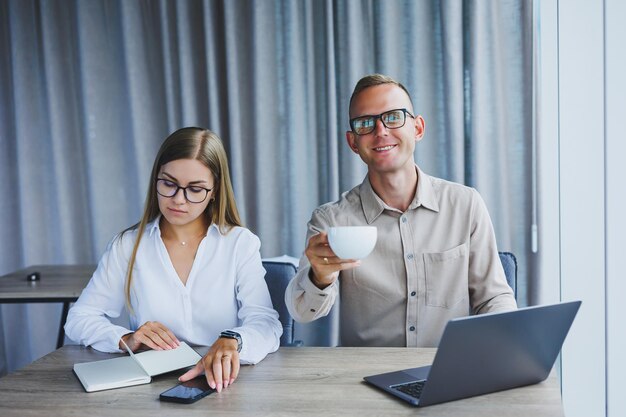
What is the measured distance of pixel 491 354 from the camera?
113 centimetres

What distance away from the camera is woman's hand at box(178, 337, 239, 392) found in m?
1.28

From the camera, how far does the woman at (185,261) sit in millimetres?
1793

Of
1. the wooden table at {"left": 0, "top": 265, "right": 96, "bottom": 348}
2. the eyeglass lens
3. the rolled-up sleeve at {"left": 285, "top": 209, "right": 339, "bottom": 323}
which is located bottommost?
the wooden table at {"left": 0, "top": 265, "right": 96, "bottom": 348}

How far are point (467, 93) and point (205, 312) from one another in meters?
1.82

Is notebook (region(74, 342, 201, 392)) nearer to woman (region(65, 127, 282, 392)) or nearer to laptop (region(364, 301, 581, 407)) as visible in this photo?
woman (region(65, 127, 282, 392))

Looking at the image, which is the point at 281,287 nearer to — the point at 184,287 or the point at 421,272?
the point at 184,287

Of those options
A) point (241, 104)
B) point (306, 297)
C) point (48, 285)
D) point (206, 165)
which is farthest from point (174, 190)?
point (241, 104)

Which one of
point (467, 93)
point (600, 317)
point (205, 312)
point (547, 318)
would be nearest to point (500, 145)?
point (467, 93)

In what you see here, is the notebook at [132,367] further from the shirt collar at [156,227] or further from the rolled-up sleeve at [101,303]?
the shirt collar at [156,227]

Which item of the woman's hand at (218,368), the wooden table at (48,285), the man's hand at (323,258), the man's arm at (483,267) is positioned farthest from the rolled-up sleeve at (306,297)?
the wooden table at (48,285)

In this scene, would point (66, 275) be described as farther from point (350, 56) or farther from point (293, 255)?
point (350, 56)

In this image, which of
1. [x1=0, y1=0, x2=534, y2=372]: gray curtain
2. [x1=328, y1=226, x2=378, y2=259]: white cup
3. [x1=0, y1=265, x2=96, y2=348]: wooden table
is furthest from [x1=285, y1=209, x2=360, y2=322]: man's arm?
[x1=0, y1=0, x2=534, y2=372]: gray curtain

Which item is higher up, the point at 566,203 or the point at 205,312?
the point at 566,203

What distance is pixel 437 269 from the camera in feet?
6.00
